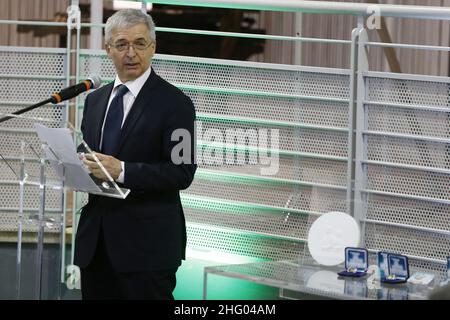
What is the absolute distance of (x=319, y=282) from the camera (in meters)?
3.69

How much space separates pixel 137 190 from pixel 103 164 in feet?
0.69

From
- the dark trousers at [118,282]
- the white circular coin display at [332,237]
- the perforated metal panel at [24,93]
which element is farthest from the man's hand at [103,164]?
the perforated metal panel at [24,93]

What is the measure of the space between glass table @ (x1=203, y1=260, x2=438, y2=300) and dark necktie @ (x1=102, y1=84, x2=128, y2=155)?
65 centimetres

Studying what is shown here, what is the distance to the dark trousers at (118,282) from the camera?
3973mm

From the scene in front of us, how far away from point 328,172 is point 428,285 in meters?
1.76

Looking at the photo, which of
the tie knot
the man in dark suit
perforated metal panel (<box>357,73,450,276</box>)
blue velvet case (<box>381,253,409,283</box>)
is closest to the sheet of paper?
the man in dark suit

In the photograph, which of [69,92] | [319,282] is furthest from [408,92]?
[69,92]

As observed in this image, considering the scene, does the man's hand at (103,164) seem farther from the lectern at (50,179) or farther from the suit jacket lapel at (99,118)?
the suit jacket lapel at (99,118)

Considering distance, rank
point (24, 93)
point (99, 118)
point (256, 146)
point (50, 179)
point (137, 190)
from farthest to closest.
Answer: point (24, 93) → point (256, 146) → point (50, 179) → point (99, 118) → point (137, 190)

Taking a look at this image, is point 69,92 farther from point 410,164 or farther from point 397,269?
point 410,164

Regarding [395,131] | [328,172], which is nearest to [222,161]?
[328,172]

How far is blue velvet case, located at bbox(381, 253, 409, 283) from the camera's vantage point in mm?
3715

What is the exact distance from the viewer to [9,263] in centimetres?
607

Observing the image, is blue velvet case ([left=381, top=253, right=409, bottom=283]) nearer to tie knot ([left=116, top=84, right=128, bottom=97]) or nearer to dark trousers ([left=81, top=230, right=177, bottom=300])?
dark trousers ([left=81, top=230, right=177, bottom=300])
